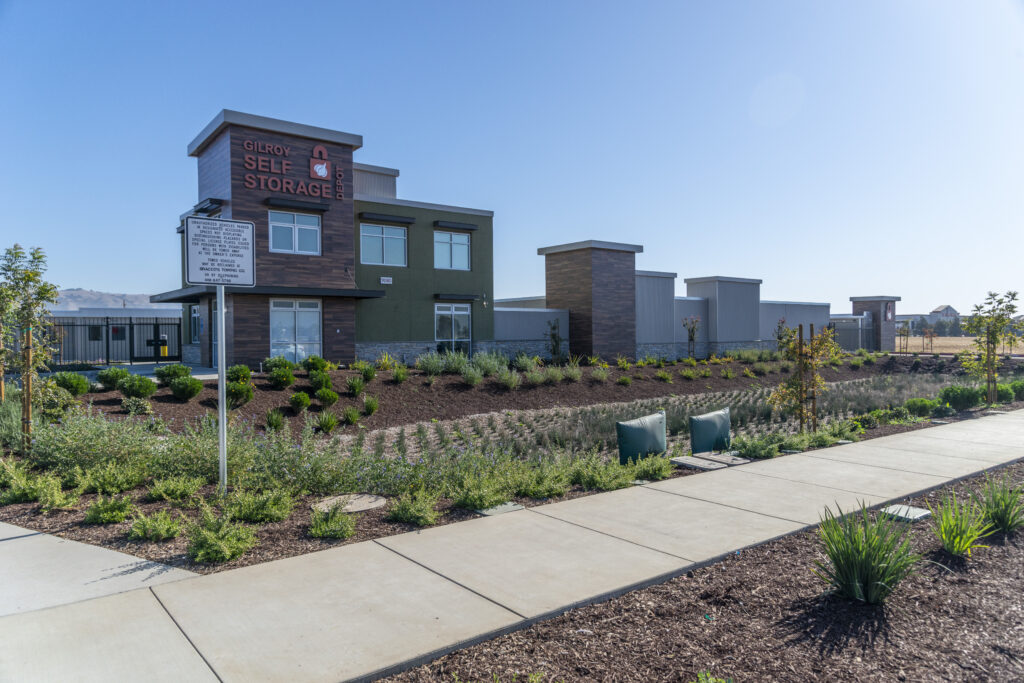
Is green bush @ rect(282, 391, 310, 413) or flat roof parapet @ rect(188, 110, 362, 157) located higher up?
flat roof parapet @ rect(188, 110, 362, 157)

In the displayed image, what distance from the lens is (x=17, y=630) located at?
150 inches

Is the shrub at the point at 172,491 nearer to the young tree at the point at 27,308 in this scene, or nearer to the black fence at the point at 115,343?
the young tree at the point at 27,308

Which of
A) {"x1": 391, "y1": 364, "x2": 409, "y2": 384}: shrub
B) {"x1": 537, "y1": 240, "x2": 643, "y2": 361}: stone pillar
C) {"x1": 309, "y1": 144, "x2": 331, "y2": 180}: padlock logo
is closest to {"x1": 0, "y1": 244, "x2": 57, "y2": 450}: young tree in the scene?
{"x1": 391, "y1": 364, "x2": 409, "y2": 384}: shrub

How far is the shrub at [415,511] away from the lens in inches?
231

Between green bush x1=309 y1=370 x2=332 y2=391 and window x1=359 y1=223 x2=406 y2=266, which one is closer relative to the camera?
green bush x1=309 y1=370 x2=332 y2=391

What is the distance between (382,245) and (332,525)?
68.6 feet

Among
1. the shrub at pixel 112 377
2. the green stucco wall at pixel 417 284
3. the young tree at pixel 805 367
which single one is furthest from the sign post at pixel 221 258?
the green stucco wall at pixel 417 284

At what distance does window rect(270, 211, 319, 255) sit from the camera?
22.6 m

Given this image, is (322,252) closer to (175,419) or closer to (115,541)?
(175,419)

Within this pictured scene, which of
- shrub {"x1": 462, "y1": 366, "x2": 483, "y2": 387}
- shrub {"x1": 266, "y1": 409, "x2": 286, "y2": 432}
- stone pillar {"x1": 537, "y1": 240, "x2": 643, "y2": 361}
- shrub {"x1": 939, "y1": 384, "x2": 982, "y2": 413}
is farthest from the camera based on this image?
stone pillar {"x1": 537, "y1": 240, "x2": 643, "y2": 361}

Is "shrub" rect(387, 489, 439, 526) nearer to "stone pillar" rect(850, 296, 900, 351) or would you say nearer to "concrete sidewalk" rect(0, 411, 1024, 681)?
"concrete sidewalk" rect(0, 411, 1024, 681)

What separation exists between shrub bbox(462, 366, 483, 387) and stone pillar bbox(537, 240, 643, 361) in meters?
10.6

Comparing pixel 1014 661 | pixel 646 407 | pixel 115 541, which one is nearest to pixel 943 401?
pixel 646 407

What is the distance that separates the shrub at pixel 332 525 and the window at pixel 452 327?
20.8 metres
